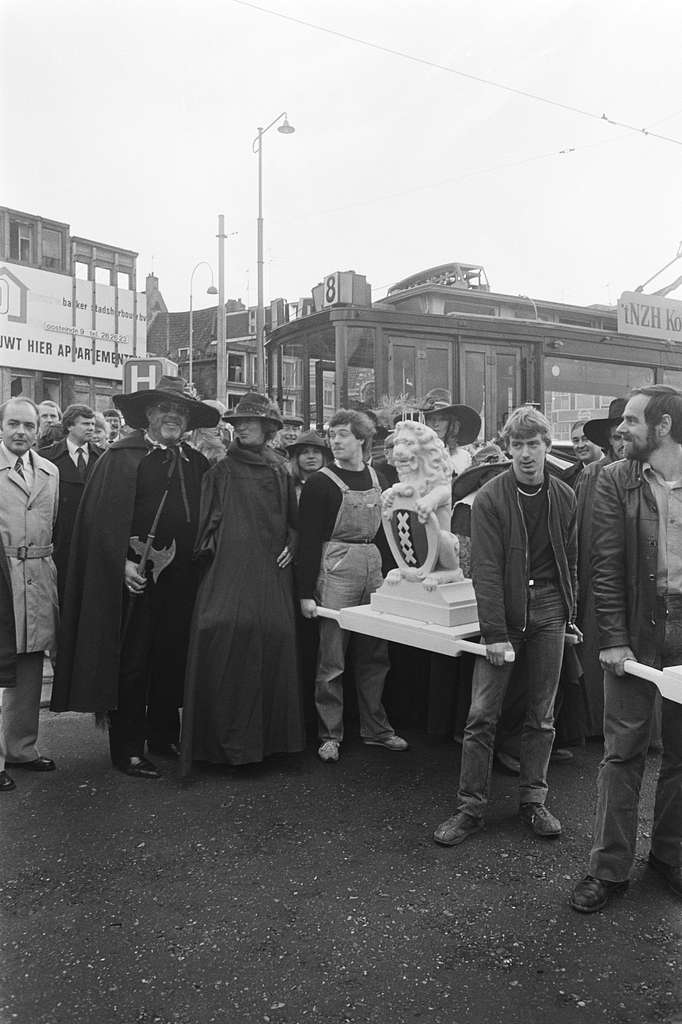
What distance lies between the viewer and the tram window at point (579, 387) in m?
8.88

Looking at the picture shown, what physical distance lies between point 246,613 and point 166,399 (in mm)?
1243

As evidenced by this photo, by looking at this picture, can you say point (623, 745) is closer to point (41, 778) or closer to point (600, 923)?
point (600, 923)

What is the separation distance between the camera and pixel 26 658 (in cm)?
422

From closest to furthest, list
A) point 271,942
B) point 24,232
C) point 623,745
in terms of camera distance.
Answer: point 271,942 < point 623,745 < point 24,232

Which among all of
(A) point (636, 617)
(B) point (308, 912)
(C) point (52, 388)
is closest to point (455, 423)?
(A) point (636, 617)

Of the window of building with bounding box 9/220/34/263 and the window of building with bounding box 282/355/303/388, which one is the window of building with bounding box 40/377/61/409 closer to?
the window of building with bounding box 9/220/34/263

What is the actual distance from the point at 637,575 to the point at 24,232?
92.3 feet

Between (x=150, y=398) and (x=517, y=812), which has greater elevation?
(x=150, y=398)

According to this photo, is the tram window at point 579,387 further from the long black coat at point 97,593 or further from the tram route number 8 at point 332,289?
the long black coat at point 97,593

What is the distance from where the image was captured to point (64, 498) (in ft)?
19.2

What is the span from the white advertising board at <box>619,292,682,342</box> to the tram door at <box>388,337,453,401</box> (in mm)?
2877

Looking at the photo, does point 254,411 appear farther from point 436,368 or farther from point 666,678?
point 436,368

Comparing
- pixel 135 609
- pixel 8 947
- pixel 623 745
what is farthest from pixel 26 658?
pixel 623 745

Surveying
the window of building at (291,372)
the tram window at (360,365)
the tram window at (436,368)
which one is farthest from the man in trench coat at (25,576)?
the tram window at (436,368)
